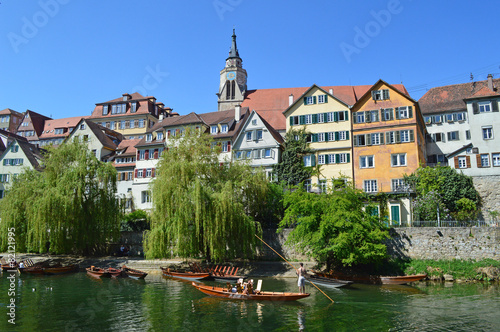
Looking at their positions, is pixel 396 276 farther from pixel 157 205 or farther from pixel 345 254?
pixel 157 205

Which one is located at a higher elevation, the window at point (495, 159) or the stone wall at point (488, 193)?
the window at point (495, 159)


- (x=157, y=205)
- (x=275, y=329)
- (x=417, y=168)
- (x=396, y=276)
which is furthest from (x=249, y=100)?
(x=275, y=329)

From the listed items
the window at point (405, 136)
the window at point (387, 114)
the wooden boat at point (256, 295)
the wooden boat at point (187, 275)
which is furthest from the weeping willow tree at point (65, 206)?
the window at point (405, 136)

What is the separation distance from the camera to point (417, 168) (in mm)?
40250

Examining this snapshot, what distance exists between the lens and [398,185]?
132 feet

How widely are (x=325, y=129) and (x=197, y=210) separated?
65.7 feet

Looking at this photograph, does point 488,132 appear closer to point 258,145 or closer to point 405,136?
point 405,136

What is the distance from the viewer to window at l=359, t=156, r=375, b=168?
4253cm

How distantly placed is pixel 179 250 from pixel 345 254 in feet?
41.2

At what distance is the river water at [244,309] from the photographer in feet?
59.3

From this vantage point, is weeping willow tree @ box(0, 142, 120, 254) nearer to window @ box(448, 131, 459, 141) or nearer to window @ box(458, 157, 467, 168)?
window @ box(458, 157, 467, 168)

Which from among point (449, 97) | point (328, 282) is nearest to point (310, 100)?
point (449, 97)

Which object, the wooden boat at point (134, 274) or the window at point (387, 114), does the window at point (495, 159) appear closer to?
the window at point (387, 114)

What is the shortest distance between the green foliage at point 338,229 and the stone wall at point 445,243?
219 cm
